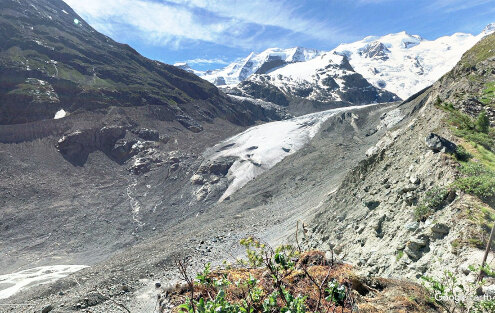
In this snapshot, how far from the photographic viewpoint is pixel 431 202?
429 inches

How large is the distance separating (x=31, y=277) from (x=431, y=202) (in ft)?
155

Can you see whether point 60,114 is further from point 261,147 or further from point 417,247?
point 417,247

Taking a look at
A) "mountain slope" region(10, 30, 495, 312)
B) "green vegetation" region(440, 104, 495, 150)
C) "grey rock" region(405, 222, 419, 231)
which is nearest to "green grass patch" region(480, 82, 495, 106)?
"mountain slope" region(10, 30, 495, 312)

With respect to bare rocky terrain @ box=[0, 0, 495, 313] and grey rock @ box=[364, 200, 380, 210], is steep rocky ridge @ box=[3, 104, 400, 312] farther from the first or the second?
grey rock @ box=[364, 200, 380, 210]

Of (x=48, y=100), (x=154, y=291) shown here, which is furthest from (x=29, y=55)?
(x=154, y=291)

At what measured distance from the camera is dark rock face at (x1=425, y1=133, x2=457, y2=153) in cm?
1288

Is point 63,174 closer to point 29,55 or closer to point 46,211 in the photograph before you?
point 46,211

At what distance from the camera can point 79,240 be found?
163 ft

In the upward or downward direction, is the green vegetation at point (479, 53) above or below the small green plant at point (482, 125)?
above

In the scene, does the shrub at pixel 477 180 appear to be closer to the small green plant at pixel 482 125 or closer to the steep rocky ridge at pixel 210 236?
the small green plant at pixel 482 125

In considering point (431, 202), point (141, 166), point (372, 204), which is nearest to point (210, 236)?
point (372, 204)

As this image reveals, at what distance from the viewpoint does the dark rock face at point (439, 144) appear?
12.9 meters

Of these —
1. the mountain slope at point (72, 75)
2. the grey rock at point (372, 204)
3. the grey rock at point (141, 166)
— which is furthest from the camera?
the mountain slope at point (72, 75)

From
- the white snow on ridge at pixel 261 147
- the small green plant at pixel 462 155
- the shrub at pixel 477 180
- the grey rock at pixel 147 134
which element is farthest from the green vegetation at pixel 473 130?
the grey rock at pixel 147 134
